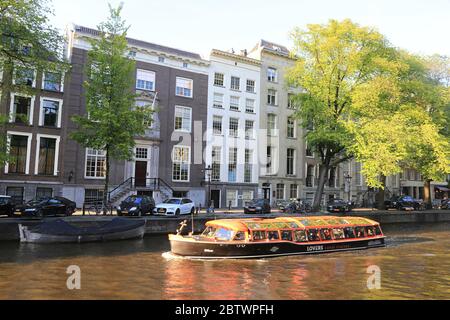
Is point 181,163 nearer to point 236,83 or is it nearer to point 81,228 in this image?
point 236,83

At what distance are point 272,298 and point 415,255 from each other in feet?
43.8

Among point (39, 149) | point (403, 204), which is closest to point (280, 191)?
point (403, 204)

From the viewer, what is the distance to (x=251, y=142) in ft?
160

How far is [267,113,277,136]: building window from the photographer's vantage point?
50.1 m

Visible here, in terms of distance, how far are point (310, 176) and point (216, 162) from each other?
15.1m

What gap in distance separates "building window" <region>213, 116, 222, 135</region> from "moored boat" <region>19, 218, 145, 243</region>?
21466mm

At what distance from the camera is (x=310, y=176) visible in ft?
176

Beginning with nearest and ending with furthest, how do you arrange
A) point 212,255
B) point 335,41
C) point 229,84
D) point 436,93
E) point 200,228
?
1. point 212,255
2. point 200,228
3. point 335,41
4. point 436,93
5. point 229,84

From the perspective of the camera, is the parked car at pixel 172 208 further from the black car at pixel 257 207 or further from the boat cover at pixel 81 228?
the black car at pixel 257 207

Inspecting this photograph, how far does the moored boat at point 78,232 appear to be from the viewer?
75.2 ft

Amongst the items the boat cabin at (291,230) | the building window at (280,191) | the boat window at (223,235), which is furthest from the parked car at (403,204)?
the boat window at (223,235)

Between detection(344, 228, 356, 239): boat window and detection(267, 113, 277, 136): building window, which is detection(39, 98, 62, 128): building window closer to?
detection(267, 113, 277, 136): building window
